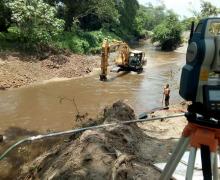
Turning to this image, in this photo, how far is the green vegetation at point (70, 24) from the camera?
21.1 metres

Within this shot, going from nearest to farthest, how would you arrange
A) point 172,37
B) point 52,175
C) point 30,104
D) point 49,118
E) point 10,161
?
point 52,175, point 10,161, point 49,118, point 30,104, point 172,37

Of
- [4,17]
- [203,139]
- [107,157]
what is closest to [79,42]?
[4,17]

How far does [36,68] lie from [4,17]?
16.1ft

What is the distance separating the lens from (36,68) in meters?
19.9

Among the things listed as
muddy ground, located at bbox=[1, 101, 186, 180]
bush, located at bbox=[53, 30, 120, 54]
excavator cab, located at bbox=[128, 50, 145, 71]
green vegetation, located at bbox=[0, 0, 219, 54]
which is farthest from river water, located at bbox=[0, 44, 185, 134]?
muddy ground, located at bbox=[1, 101, 186, 180]

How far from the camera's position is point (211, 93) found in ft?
8.43

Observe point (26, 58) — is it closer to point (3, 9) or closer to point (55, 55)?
point (55, 55)

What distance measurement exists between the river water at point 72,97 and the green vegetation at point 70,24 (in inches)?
153

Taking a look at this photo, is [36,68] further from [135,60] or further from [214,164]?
[214,164]

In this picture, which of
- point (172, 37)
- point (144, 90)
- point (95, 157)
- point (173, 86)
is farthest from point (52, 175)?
point (172, 37)

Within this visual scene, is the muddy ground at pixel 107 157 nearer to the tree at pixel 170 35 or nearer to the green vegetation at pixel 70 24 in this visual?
the green vegetation at pixel 70 24

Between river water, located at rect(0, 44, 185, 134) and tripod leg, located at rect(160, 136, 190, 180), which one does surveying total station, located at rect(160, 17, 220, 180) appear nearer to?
tripod leg, located at rect(160, 136, 190, 180)

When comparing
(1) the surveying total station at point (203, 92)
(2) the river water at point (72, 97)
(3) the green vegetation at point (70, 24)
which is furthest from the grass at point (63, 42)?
(1) the surveying total station at point (203, 92)

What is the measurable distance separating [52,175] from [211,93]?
2.40 metres
